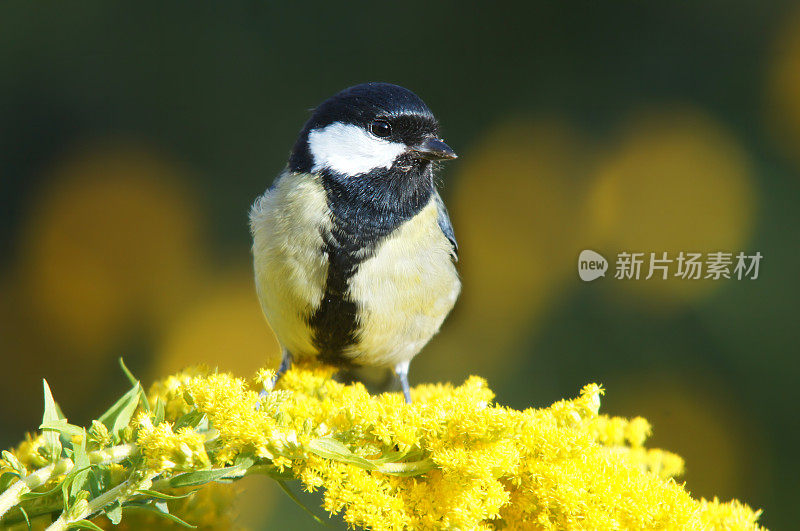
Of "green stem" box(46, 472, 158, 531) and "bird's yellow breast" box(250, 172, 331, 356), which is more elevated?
"bird's yellow breast" box(250, 172, 331, 356)

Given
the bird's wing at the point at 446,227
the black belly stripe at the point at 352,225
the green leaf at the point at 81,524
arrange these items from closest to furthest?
the green leaf at the point at 81,524
the black belly stripe at the point at 352,225
the bird's wing at the point at 446,227

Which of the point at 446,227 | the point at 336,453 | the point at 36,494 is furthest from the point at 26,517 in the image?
the point at 446,227

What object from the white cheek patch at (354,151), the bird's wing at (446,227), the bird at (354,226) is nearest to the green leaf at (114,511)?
the bird at (354,226)

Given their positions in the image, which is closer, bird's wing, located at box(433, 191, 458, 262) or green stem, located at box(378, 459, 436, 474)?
green stem, located at box(378, 459, 436, 474)

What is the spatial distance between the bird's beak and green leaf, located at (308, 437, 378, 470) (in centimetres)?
79

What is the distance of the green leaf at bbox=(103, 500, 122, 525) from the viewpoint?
636 millimetres

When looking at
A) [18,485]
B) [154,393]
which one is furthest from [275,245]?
[18,485]

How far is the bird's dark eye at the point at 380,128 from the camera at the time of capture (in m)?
1.37

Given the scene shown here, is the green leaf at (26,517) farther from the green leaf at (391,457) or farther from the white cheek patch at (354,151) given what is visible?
the white cheek patch at (354,151)

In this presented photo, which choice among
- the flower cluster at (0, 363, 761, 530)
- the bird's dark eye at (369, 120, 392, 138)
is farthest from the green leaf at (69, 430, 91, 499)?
the bird's dark eye at (369, 120, 392, 138)

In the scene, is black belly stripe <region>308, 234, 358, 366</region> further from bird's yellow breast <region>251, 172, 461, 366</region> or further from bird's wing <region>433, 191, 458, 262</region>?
bird's wing <region>433, 191, 458, 262</region>

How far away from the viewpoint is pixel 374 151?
1382mm

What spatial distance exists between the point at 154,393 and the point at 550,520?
20.3 inches

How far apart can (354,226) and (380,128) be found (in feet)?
0.63
